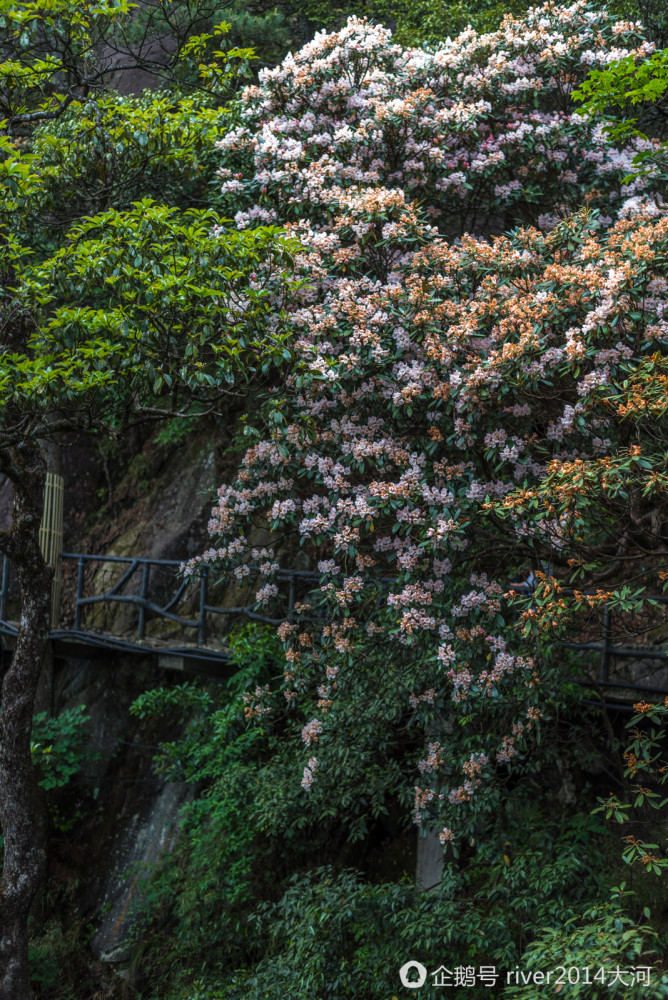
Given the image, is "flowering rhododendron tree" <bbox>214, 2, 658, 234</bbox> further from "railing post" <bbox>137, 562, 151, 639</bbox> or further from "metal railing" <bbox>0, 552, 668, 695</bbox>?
"railing post" <bbox>137, 562, 151, 639</bbox>

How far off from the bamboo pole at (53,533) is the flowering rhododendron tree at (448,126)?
5968mm

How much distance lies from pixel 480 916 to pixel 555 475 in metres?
3.31

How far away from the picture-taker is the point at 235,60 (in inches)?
542

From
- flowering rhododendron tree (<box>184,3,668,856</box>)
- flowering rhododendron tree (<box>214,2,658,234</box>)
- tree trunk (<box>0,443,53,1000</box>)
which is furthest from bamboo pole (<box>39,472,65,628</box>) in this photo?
flowering rhododendron tree (<box>214,2,658,234</box>)

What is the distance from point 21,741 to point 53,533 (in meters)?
4.17

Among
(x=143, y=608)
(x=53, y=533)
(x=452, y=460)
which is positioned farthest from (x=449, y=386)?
(x=53, y=533)

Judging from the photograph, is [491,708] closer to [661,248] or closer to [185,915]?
[661,248]

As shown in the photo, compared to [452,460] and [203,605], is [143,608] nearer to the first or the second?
[203,605]

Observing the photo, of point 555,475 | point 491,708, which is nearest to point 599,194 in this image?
point 555,475

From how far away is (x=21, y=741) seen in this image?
933 cm

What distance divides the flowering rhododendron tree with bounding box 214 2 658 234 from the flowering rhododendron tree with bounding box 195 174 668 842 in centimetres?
70

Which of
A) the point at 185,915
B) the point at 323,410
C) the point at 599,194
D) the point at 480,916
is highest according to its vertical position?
the point at 599,194

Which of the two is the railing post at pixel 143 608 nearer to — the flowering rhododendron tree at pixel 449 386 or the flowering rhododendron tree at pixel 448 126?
the flowering rhododendron tree at pixel 449 386

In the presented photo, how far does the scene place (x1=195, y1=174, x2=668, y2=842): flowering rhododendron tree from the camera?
5.90m
